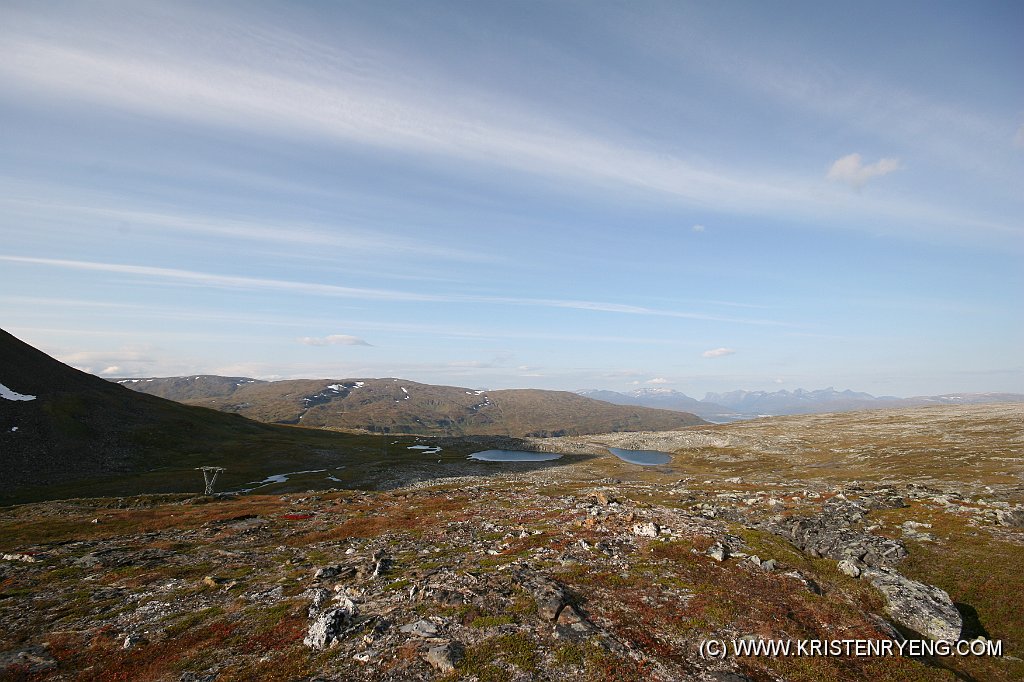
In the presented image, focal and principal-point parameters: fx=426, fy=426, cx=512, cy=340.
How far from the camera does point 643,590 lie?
23656 mm

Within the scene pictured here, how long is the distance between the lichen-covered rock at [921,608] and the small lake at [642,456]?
9803 centimetres

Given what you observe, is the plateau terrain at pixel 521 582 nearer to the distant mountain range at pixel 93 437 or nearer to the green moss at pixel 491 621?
the green moss at pixel 491 621

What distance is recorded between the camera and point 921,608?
21781mm

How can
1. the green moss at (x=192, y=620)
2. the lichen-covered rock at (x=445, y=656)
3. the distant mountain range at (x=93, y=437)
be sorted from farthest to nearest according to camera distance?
the distant mountain range at (x=93, y=437), the green moss at (x=192, y=620), the lichen-covered rock at (x=445, y=656)

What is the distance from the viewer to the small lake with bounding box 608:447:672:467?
402 ft

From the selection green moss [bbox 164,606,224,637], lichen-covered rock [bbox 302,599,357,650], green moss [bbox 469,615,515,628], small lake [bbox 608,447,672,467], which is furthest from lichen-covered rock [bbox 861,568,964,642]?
small lake [bbox 608,447,672,467]

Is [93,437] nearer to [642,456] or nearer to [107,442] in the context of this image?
[107,442]

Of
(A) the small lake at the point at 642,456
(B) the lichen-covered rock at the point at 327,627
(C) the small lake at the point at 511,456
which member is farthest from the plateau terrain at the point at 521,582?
(C) the small lake at the point at 511,456

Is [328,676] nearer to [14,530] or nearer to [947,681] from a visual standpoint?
[947,681]

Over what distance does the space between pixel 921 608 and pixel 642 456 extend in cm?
11449

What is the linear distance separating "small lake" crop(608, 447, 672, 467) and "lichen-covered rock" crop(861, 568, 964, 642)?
98.0 meters

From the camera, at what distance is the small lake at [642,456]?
402ft

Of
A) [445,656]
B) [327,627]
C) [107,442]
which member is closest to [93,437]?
[107,442]

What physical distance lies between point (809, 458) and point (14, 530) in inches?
5011
